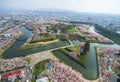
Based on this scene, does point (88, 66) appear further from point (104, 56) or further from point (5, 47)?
point (5, 47)

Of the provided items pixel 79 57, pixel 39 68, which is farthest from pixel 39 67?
pixel 79 57

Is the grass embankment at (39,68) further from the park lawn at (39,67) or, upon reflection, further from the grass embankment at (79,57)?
the grass embankment at (79,57)

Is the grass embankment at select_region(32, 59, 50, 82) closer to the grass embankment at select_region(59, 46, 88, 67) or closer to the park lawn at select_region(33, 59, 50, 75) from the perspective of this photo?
the park lawn at select_region(33, 59, 50, 75)

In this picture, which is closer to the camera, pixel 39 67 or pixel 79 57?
pixel 39 67

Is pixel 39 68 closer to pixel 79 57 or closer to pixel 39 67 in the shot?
pixel 39 67

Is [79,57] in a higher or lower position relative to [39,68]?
higher

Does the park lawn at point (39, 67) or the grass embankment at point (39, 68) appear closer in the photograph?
the grass embankment at point (39, 68)

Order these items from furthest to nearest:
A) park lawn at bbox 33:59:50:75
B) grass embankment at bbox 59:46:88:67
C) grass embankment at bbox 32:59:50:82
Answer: grass embankment at bbox 59:46:88:67, park lawn at bbox 33:59:50:75, grass embankment at bbox 32:59:50:82

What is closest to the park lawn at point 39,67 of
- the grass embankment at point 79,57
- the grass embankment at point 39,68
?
the grass embankment at point 39,68

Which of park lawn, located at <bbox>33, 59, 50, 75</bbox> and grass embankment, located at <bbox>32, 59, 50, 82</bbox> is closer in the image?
grass embankment, located at <bbox>32, 59, 50, 82</bbox>

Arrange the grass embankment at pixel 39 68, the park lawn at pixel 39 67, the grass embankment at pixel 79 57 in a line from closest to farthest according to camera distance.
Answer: the grass embankment at pixel 39 68 → the park lawn at pixel 39 67 → the grass embankment at pixel 79 57

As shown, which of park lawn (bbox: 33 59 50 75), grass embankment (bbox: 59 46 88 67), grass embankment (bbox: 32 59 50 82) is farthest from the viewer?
grass embankment (bbox: 59 46 88 67)

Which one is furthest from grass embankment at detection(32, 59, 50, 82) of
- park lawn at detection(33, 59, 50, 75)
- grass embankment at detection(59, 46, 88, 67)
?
grass embankment at detection(59, 46, 88, 67)
